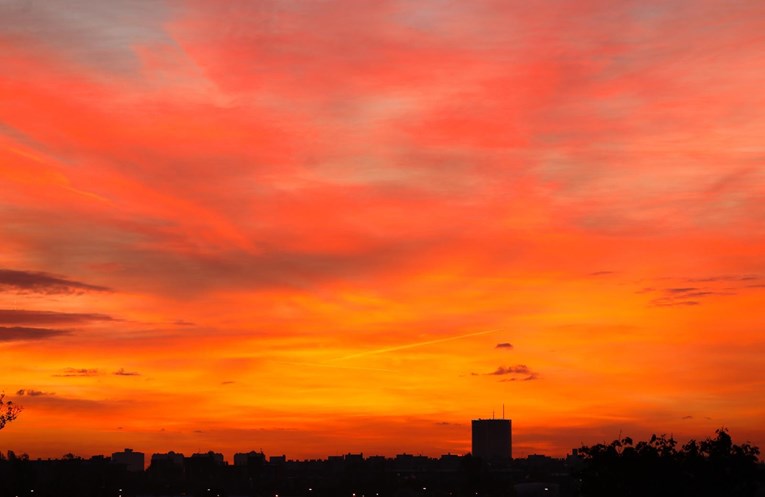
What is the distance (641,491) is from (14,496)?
114m

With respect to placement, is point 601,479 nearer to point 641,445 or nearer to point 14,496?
point 641,445

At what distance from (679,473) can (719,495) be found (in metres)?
4.14

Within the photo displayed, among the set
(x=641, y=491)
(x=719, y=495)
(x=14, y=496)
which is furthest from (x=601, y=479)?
(x=14, y=496)

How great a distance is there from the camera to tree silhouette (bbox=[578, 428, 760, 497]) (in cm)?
10462

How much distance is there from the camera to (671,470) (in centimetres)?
10738

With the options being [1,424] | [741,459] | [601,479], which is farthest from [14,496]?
[741,459]

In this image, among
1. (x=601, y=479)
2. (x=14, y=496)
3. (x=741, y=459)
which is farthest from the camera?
(x=14, y=496)

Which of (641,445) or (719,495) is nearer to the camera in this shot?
(719,495)

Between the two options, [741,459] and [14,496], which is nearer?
[741,459]

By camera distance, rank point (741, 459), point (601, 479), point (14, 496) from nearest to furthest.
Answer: point (741, 459)
point (601, 479)
point (14, 496)

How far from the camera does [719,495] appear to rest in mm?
104688

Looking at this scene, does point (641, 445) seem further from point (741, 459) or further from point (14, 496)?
point (14, 496)

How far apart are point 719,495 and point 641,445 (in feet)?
33.4

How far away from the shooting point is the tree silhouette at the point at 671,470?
104625 mm
